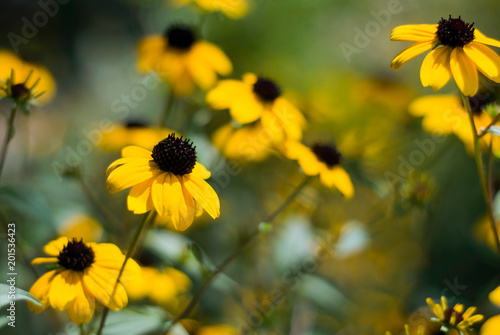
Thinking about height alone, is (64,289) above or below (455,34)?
below

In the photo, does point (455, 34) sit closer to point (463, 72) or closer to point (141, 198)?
point (463, 72)

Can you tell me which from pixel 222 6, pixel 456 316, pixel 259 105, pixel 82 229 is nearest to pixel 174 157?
pixel 259 105

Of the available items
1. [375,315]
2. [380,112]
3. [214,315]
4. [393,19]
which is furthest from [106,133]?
[393,19]

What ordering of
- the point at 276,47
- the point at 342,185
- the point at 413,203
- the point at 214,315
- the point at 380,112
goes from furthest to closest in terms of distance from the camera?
the point at 276,47 → the point at 380,112 → the point at 214,315 → the point at 413,203 → the point at 342,185

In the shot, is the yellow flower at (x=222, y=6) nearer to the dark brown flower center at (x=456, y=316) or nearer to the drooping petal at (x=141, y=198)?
the drooping petal at (x=141, y=198)

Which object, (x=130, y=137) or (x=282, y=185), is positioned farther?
(x=282, y=185)

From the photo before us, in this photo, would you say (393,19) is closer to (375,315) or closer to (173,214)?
(375,315)

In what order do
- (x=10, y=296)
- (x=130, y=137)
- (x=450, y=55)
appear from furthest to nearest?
(x=130, y=137) → (x=450, y=55) → (x=10, y=296)
